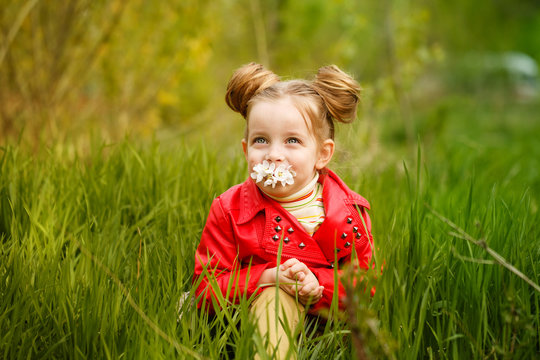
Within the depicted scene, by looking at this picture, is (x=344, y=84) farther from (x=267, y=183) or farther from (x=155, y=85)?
(x=155, y=85)

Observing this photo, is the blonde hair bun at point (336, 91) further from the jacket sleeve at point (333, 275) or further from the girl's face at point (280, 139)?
the jacket sleeve at point (333, 275)

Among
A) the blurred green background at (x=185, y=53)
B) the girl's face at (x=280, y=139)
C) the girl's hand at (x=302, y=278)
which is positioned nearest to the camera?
the girl's hand at (x=302, y=278)

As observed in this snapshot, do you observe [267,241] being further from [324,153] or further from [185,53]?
[185,53]

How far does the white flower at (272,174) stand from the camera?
1647mm

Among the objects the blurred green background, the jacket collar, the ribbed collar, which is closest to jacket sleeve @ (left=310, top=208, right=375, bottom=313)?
the jacket collar

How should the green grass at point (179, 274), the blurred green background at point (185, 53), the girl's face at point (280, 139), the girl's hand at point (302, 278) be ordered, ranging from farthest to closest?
1. the blurred green background at point (185, 53)
2. the girl's face at point (280, 139)
3. the girl's hand at point (302, 278)
4. the green grass at point (179, 274)

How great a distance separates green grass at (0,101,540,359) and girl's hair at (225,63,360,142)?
32 cm

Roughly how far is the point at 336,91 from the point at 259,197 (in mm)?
460

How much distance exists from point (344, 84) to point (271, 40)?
724cm

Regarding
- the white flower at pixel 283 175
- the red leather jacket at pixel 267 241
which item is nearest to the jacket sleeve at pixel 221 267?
the red leather jacket at pixel 267 241

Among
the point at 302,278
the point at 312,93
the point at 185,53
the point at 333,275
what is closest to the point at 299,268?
the point at 302,278

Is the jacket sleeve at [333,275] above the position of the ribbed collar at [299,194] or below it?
below

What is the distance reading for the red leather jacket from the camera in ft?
5.45

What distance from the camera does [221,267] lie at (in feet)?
5.58
